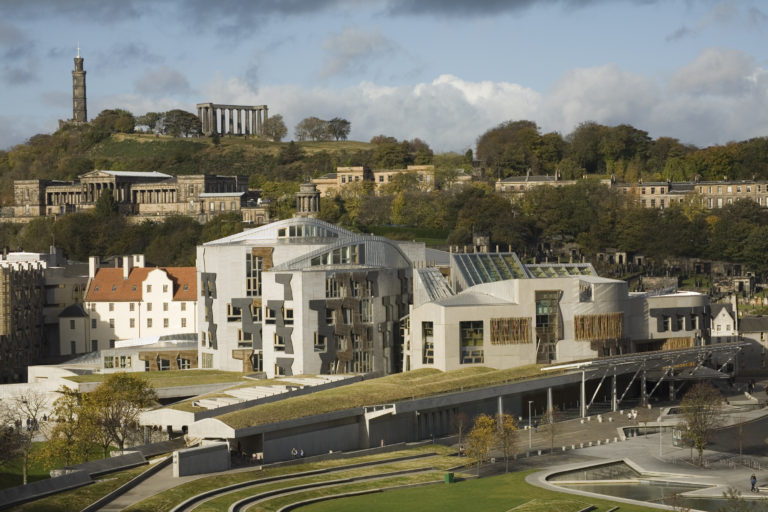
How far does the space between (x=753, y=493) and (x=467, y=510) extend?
15.6 m

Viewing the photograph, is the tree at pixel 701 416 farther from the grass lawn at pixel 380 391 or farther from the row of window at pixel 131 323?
the row of window at pixel 131 323

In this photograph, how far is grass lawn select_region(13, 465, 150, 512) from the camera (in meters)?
59.3

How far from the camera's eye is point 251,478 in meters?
68.4

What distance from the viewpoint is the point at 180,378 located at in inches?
3794

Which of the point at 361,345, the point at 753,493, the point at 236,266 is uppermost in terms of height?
the point at 236,266

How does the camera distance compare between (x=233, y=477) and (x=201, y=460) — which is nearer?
(x=233, y=477)

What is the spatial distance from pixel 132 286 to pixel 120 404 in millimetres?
51231

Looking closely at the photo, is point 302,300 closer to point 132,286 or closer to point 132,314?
point 132,314

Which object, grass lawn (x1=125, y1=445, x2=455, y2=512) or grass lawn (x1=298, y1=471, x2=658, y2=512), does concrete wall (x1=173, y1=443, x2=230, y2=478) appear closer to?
grass lawn (x1=125, y1=445, x2=455, y2=512)

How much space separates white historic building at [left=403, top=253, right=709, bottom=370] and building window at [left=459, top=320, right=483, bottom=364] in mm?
72

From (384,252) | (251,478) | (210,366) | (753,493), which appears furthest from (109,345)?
(753,493)

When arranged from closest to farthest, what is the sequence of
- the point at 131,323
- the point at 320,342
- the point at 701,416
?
the point at 701,416, the point at 320,342, the point at 131,323

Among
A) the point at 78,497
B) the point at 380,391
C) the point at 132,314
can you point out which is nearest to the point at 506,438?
the point at 380,391

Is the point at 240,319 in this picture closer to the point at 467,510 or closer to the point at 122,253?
the point at 467,510
